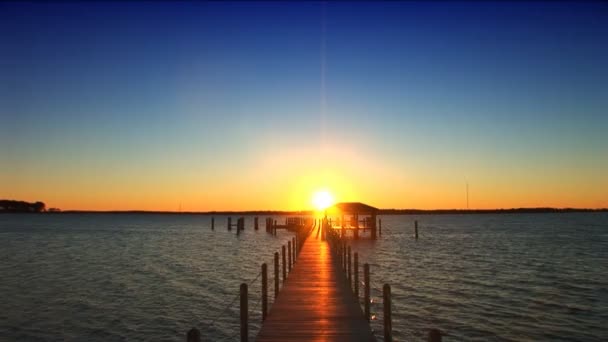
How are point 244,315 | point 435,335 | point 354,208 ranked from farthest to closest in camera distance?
point 354,208 < point 244,315 < point 435,335

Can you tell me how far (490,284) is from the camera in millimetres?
24578

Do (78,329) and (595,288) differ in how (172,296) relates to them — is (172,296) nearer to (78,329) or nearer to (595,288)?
(78,329)

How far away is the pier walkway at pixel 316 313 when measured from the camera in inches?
396

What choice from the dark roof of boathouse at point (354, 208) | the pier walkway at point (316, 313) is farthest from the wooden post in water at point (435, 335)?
the dark roof of boathouse at point (354, 208)

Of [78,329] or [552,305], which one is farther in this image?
[552,305]

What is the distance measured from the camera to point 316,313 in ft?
39.0

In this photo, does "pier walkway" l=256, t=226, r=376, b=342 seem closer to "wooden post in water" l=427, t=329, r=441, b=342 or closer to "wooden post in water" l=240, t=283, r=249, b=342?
"wooden post in water" l=240, t=283, r=249, b=342

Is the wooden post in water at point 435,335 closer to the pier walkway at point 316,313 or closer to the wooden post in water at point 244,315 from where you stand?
the pier walkway at point 316,313

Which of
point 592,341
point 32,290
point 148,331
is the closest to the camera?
point 592,341

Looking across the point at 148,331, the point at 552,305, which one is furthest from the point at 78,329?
the point at 552,305

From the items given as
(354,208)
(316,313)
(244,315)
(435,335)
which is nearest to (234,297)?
(316,313)

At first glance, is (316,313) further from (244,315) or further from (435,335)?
(435,335)

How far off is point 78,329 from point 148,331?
8.65 ft

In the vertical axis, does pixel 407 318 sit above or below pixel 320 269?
below
